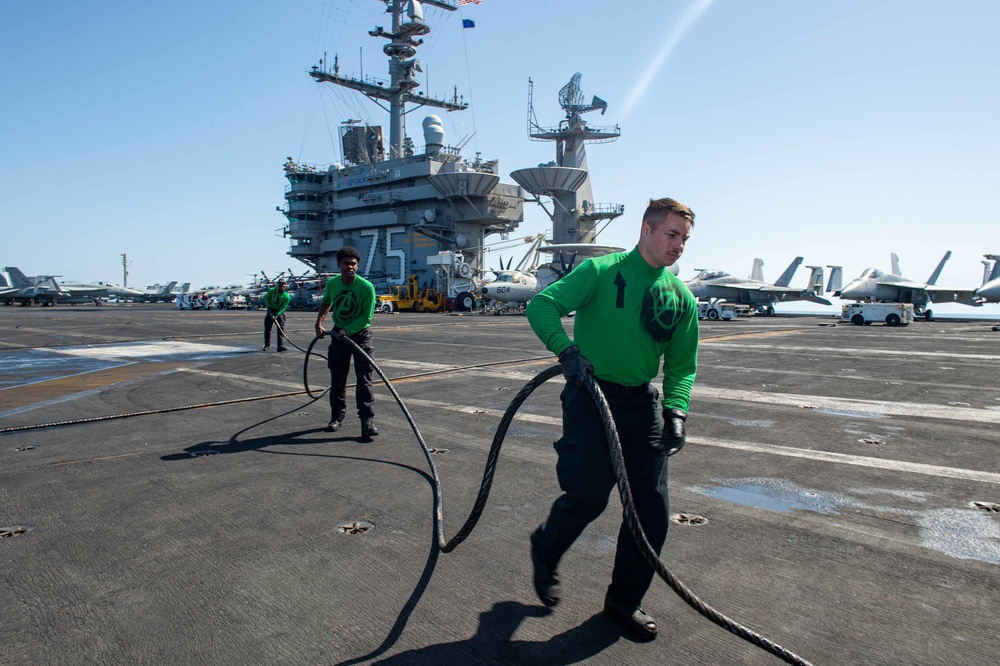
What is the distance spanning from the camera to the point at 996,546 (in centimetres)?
383

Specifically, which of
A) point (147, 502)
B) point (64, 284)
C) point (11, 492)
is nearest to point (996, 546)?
point (147, 502)

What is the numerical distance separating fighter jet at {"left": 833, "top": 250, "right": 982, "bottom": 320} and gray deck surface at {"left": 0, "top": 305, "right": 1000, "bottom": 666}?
3837cm

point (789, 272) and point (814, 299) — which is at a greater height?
point (789, 272)

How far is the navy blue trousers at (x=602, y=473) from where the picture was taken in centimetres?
318

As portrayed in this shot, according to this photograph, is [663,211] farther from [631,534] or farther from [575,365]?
[631,534]

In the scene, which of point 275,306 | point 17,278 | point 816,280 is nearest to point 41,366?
point 275,306

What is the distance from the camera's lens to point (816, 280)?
53969mm

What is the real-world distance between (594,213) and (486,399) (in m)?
51.5

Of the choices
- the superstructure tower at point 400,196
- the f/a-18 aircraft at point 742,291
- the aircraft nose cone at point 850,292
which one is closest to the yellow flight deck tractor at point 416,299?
the superstructure tower at point 400,196

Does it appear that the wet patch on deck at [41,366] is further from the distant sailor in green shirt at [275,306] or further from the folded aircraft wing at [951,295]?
the folded aircraft wing at [951,295]

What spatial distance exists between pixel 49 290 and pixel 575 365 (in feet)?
248

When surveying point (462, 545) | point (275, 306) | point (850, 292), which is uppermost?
point (850, 292)

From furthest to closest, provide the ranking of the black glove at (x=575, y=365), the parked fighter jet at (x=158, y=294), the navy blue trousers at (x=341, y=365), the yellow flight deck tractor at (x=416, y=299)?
the parked fighter jet at (x=158, y=294) → the yellow flight deck tractor at (x=416, y=299) → the navy blue trousers at (x=341, y=365) → the black glove at (x=575, y=365)

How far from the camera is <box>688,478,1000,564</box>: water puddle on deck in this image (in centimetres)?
385
